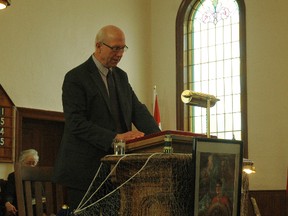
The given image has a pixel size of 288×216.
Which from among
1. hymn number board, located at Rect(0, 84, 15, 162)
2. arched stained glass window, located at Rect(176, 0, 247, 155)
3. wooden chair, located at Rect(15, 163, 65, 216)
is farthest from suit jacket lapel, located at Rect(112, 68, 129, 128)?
arched stained glass window, located at Rect(176, 0, 247, 155)

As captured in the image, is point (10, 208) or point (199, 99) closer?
point (199, 99)

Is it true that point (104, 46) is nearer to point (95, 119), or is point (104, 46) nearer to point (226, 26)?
point (95, 119)

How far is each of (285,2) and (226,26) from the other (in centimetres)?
129

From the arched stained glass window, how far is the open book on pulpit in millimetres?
7226

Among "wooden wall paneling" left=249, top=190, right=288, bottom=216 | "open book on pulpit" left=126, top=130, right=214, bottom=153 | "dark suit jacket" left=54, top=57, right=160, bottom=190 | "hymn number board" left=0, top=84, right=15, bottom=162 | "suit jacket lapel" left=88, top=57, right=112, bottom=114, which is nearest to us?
"open book on pulpit" left=126, top=130, right=214, bottom=153

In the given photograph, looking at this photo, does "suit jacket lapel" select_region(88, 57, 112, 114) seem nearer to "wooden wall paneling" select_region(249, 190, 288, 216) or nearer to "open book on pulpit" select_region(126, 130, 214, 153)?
"open book on pulpit" select_region(126, 130, 214, 153)

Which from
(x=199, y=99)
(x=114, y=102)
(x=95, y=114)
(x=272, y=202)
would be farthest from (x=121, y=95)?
(x=272, y=202)

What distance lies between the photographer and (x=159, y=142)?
2258mm

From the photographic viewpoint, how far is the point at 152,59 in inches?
427

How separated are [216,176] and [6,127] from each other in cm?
608

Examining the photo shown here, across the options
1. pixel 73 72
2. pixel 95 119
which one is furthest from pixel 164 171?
pixel 73 72

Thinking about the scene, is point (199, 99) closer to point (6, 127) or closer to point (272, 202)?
point (6, 127)

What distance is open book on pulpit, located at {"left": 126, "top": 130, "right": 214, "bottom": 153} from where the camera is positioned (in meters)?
2.25

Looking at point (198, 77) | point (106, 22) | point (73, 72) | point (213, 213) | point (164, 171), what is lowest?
point (213, 213)
